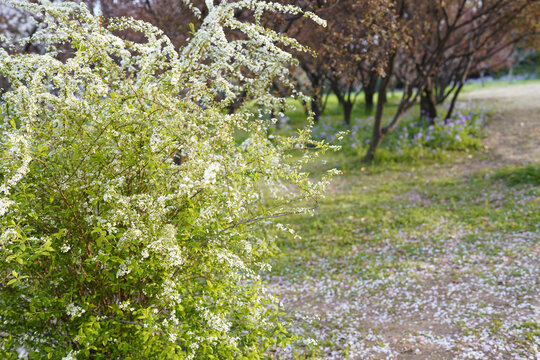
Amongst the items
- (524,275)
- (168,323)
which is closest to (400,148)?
(524,275)

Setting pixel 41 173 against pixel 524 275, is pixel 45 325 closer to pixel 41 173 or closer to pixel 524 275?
pixel 41 173

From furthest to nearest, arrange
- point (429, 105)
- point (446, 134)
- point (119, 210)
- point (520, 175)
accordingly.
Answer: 1. point (429, 105)
2. point (446, 134)
3. point (520, 175)
4. point (119, 210)

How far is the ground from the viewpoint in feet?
15.8

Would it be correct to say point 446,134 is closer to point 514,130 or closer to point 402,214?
point 514,130

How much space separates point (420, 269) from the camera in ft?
22.1

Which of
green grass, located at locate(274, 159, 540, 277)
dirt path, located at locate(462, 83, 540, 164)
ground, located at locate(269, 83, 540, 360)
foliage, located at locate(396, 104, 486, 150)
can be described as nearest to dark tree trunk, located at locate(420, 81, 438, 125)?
foliage, located at locate(396, 104, 486, 150)

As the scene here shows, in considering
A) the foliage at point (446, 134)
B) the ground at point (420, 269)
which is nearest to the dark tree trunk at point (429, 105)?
the foliage at point (446, 134)

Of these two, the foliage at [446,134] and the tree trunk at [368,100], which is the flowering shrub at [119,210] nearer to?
the foliage at [446,134]

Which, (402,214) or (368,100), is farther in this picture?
(368,100)

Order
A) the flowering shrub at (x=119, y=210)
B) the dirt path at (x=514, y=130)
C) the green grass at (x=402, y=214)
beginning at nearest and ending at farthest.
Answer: the flowering shrub at (x=119, y=210) < the green grass at (x=402, y=214) < the dirt path at (x=514, y=130)

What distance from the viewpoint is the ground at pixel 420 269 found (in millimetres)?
4805

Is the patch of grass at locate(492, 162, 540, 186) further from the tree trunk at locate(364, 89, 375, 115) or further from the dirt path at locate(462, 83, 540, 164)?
the tree trunk at locate(364, 89, 375, 115)

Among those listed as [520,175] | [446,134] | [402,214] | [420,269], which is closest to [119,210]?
[420,269]

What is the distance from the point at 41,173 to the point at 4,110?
2.79ft
